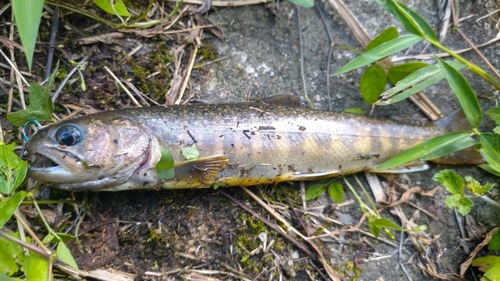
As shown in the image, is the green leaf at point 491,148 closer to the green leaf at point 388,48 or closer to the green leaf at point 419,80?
the green leaf at point 419,80

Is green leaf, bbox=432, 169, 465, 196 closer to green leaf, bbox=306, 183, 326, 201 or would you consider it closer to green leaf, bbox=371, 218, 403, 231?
green leaf, bbox=371, 218, 403, 231

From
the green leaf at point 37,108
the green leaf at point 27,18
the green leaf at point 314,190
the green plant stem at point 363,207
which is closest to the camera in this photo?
the green leaf at point 27,18

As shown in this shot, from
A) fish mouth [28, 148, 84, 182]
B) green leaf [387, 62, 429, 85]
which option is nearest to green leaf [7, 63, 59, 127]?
fish mouth [28, 148, 84, 182]

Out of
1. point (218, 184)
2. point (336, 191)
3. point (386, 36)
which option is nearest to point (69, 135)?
point (218, 184)

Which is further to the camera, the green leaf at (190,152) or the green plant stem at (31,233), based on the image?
the green leaf at (190,152)

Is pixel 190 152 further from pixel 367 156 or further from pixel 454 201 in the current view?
pixel 454 201

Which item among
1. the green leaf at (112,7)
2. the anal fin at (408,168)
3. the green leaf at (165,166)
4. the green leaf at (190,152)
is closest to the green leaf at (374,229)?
the anal fin at (408,168)

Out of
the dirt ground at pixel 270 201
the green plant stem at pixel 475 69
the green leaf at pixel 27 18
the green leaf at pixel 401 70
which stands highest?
the green leaf at pixel 27 18
